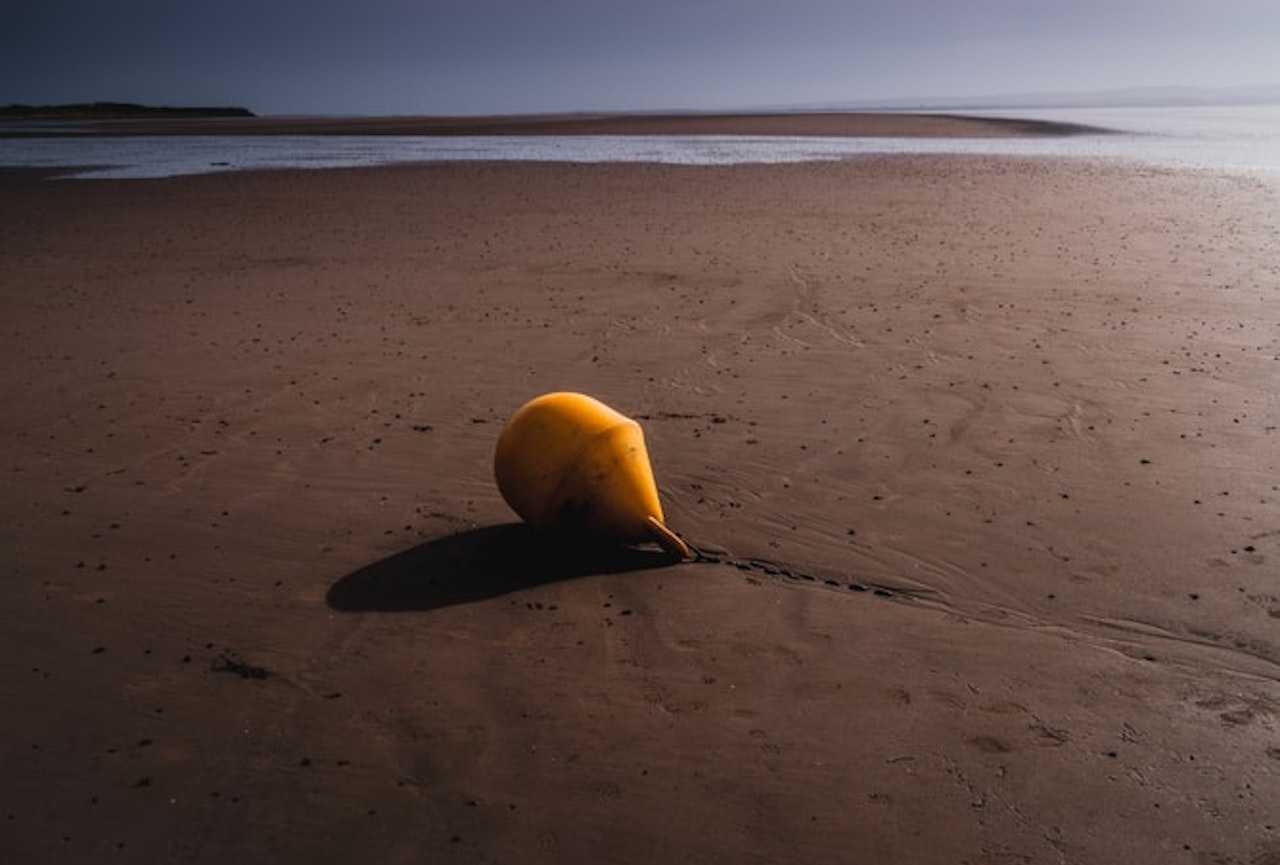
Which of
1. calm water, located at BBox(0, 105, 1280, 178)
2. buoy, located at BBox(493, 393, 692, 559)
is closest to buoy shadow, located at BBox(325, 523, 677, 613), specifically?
buoy, located at BBox(493, 393, 692, 559)

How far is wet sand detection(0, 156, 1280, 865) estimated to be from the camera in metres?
3.41

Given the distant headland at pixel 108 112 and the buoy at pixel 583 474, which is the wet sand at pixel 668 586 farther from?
the distant headland at pixel 108 112

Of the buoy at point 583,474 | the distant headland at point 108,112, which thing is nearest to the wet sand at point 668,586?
the buoy at point 583,474

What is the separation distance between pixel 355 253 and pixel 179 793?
38.9ft

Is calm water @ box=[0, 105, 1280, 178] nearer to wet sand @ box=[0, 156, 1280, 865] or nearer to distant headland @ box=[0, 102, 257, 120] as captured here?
wet sand @ box=[0, 156, 1280, 865]

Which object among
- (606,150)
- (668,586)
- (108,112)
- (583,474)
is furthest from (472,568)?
(108,112)

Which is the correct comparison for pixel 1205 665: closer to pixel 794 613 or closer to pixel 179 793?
pixel 794 613

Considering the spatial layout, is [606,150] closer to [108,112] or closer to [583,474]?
[583,474]

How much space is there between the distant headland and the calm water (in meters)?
40.3

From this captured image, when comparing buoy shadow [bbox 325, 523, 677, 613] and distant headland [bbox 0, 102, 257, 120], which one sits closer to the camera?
buoy shadow [bbox 325, 523, 677, 613]

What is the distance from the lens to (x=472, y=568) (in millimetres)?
5074

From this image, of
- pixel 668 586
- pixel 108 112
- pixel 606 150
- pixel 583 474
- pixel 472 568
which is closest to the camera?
pixel 668 586

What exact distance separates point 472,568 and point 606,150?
33460mm

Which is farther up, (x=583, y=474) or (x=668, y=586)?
(x=583, y=474)
